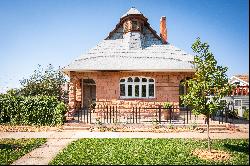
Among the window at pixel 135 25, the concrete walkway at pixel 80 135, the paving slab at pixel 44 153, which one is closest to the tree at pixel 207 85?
the concrete walkway at pixel 80 135

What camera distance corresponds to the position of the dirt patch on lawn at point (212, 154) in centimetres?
824

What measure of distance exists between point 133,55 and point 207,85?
11247 mm

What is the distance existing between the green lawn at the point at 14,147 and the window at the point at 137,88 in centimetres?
853

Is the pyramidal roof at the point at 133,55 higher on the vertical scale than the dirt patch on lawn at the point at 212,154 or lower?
higher

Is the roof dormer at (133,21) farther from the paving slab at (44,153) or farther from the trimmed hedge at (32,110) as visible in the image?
the paving slab at (44,153)

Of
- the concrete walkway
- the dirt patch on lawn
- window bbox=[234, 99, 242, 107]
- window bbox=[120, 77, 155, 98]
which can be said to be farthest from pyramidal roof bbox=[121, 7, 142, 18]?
the dirt patch on lawn

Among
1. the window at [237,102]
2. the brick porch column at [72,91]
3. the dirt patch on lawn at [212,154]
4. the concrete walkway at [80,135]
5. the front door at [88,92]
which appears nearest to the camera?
the dirt patch on lawn at [212,154]

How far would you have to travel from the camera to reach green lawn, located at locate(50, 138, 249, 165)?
311 inches

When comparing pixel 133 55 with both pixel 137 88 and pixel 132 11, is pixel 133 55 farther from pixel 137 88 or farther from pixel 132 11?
pixel 132 11

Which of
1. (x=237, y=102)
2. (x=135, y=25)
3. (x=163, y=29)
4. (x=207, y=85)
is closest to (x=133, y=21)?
(x=135, y=25)

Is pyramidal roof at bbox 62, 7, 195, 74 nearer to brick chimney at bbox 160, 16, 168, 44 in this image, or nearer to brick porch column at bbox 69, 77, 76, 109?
brick porch column at bbox 69, 77, 76, 109

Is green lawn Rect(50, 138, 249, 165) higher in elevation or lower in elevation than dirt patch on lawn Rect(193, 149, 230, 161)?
lower

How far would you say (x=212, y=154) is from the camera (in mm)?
8641

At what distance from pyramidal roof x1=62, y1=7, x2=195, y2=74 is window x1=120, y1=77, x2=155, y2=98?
1264mm
